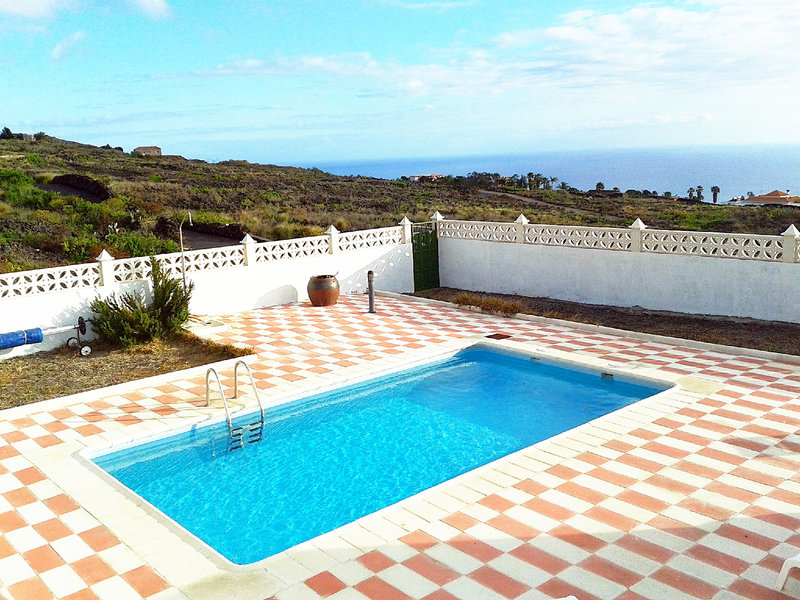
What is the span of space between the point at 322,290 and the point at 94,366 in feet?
15.7

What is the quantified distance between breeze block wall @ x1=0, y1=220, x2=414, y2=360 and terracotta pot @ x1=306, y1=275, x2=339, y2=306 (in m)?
0.69

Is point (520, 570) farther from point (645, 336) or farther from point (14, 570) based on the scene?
point (645, 336)

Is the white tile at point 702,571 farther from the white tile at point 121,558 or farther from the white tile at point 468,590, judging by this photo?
the white tile at point 121,558

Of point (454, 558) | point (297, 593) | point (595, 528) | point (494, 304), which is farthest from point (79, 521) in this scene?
point (494, 304)

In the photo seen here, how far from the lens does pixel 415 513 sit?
17.1 ft

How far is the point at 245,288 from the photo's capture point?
1315 cm

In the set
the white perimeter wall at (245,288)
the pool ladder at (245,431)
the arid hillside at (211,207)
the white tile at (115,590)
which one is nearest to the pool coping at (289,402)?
the pool ladder at (245,431)

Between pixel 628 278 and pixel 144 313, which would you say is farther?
pixel 628 278

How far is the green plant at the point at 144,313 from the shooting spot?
10547 millimetres

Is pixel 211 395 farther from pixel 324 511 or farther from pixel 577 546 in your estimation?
pixel 577 546

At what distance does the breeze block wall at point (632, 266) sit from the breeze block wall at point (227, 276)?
5.21 ft

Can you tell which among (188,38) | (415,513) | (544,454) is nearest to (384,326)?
(544,454)

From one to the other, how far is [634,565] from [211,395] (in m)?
5.49

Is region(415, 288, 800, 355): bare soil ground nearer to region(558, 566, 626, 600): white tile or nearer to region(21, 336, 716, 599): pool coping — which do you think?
region(21, 336, 716, 599): pool coping
